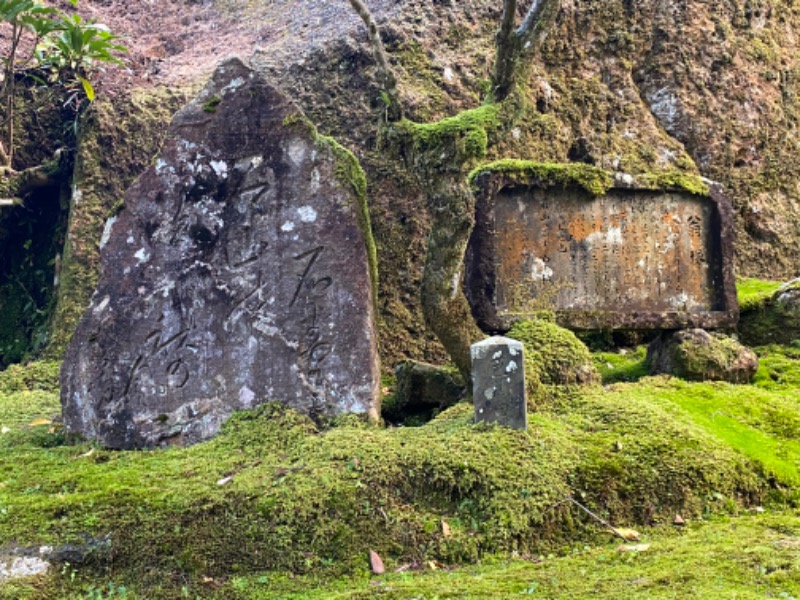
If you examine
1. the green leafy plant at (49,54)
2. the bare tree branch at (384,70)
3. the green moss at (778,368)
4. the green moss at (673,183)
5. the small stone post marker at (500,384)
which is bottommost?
the green moss at (778,368)

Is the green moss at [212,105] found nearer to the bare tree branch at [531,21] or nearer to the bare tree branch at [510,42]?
the bare tree branch at [510,42]

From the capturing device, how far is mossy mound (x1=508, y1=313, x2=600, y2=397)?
18.6ft

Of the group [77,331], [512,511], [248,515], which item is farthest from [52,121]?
[512,511]

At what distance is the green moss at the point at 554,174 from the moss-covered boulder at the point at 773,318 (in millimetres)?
2243

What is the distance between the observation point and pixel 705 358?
6.42 m

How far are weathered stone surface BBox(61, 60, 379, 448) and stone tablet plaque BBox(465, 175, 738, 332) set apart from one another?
1345 mm

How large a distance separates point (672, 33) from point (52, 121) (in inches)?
331

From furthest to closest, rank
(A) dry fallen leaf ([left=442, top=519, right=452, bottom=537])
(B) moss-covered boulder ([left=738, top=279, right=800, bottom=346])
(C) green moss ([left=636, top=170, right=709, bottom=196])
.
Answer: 1. (B) moss-covered boulder ([left=738, top=279, right=800, bottom=346])
2. (C) green moss ([left=636, top=170, right=709, bottom=196])
3. (A) dry fallen leaf ([left=442, top=519, right=452, bottom=537])

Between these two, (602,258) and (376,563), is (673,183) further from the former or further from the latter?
(376,563)

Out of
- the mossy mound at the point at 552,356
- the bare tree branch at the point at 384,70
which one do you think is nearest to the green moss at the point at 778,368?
the mossy mound at the point at 552,356

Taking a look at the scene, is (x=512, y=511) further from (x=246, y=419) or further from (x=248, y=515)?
(x=246, y=419)

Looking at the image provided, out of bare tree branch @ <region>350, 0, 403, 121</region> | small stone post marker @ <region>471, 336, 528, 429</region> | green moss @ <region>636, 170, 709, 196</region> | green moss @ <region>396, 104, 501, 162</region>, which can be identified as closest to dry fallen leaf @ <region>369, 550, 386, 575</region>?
small stone post marker @ <region>471, 336, 528, 429</region>

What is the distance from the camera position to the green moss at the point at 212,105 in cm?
635

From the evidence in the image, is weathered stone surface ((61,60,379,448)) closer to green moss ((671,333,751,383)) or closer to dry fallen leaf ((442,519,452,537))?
dry fallen leaf ((442,519,452,537))
